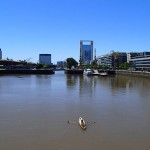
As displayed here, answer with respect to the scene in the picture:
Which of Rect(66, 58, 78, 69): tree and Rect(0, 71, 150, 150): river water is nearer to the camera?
Rect(0, 71, 150, 150): river water

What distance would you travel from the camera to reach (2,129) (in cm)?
1875

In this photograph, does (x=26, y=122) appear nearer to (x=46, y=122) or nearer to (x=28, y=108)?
(x=46, y=122)

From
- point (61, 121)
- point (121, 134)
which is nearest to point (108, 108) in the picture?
point (61, 121)

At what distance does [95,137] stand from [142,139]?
2501mm

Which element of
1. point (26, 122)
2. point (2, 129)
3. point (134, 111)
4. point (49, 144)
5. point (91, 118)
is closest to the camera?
point (49, 144)

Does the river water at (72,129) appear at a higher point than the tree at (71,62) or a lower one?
lower

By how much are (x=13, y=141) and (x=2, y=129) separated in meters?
2.61

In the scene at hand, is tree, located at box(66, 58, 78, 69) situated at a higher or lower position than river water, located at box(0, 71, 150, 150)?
higher

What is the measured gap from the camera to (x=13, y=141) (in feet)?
53.8

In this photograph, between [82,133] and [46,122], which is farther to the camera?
[46,122]

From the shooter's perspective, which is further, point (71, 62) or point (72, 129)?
point (71, 62)

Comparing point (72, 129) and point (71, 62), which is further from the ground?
point (71, 62)

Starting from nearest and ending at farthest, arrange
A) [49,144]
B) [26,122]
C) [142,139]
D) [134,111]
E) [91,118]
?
[49,144], [142,139], [26,122], [91,118], [134,111]

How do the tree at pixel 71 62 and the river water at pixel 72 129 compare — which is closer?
the river water at pixel 72 129
